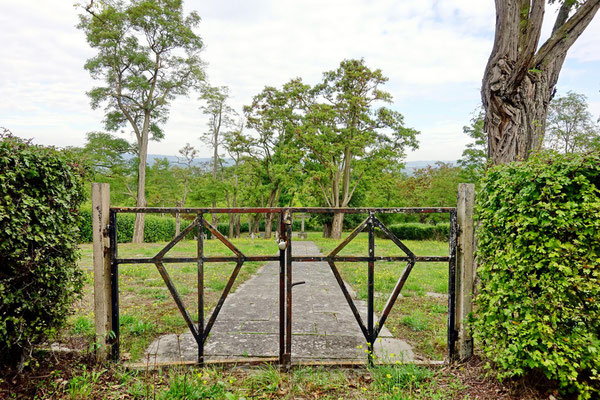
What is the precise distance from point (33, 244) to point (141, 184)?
54.2 ft

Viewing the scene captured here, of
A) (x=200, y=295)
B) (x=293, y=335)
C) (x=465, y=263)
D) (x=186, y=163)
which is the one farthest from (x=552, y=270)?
(x=186, y=163)

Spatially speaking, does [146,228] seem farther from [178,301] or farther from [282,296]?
[282,296]

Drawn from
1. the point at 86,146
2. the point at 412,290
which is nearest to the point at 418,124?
the point at 412,290

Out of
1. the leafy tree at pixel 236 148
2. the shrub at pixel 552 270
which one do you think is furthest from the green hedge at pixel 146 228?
the shrub at pixel 552 270

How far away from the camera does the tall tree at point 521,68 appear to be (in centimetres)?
330

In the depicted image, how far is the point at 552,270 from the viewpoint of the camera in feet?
6.82

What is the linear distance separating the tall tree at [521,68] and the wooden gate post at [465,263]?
99 centimetres

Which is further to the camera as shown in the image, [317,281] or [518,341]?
[317,281]

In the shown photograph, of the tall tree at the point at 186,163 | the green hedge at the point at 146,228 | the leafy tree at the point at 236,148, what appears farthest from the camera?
the tall tree at the point at 186,163

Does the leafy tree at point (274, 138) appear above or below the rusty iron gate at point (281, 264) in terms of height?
above

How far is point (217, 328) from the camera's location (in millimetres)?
3645

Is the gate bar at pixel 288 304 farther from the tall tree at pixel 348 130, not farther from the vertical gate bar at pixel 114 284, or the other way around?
the tall tree at pixel 348 130

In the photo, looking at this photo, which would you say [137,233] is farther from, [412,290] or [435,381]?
[435,381]

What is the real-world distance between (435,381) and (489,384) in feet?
1.47
